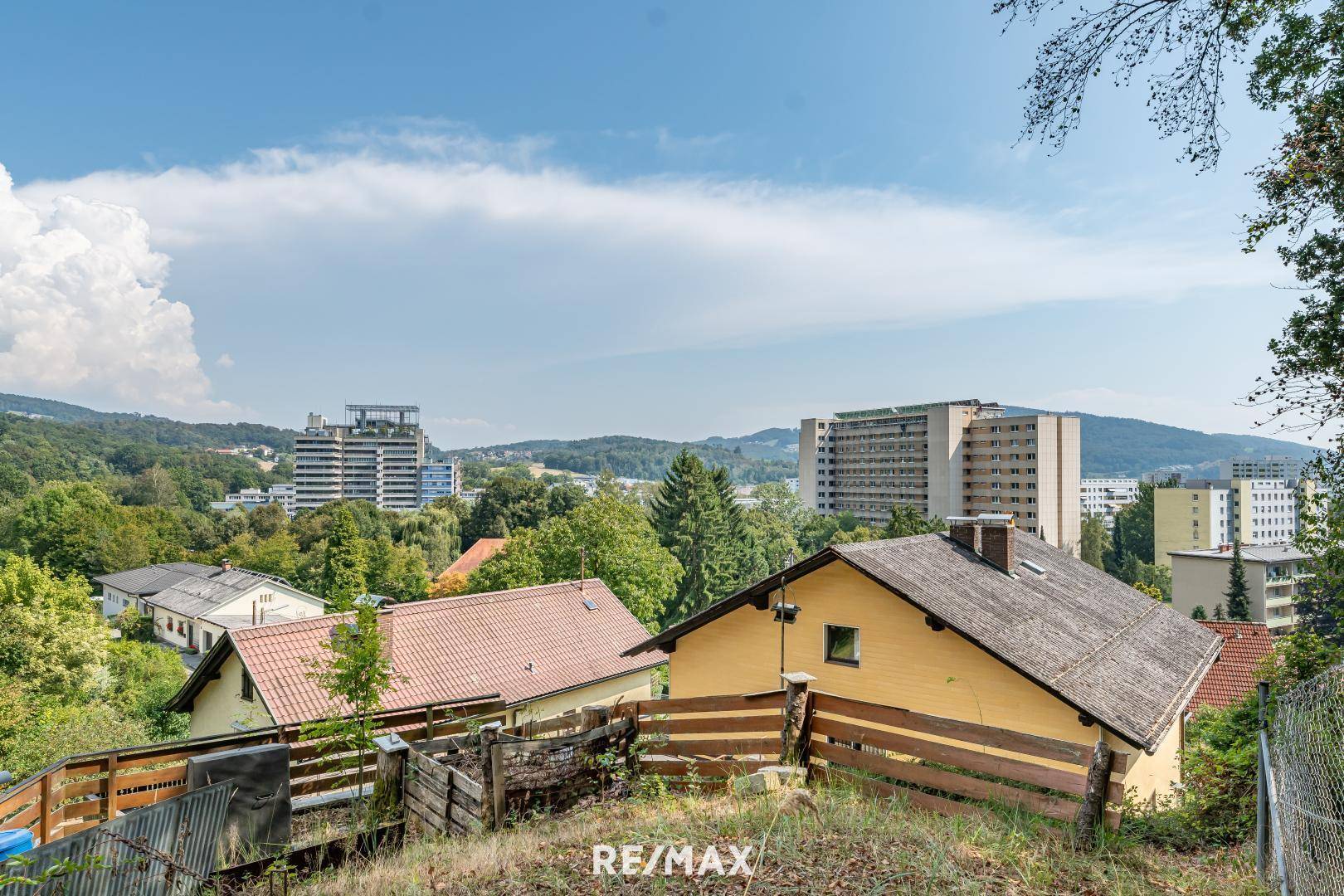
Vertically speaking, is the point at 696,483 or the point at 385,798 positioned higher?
the point at 696,483

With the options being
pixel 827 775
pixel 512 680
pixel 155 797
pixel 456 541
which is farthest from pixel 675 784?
pixel 456 541

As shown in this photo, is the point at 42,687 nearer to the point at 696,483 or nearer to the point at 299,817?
the point at 299,817

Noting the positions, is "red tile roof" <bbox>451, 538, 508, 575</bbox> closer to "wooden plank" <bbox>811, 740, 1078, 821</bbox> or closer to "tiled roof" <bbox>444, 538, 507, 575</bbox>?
"tiled roof" <bbox>444, 538, 507, 575</bbox>

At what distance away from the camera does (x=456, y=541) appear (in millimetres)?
76812

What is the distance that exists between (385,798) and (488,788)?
45.9 inches

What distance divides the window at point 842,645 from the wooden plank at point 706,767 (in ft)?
18.6

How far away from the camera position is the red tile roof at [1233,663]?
17.7 m

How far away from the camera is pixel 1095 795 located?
17.0ft

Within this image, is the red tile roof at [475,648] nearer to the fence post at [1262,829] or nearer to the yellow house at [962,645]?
the yellow house at [962,645]

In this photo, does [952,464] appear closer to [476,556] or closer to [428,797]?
[476,556]

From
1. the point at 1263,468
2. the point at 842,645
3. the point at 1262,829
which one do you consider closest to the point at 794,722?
the point at 1262,829

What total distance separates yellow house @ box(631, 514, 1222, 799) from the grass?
15.5 ft

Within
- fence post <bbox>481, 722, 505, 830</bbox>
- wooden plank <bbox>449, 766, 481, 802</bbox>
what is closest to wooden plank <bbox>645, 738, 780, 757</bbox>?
fence post <bbox>481, 722, 505, 830</bbox>

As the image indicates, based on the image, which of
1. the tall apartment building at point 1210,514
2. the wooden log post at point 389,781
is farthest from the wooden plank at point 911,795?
the tall apartment building at point 1210,514
